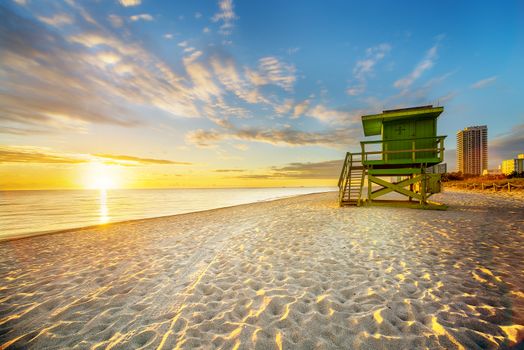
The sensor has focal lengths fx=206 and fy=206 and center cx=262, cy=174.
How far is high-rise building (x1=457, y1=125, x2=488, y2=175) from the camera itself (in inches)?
4331

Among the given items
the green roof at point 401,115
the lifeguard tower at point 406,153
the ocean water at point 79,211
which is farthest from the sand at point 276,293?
the ocean water at point 79,211

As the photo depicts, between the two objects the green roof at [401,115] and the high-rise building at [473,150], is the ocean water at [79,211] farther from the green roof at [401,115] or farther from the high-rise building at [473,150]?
the high-rise building at [473,150]

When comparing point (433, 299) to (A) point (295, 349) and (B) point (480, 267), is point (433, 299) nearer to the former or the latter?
(B) point (480, 267)

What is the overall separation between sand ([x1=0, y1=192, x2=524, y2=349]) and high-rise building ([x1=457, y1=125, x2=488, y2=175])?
146 meters

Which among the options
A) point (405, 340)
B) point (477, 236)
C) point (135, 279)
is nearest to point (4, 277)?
point (135, 279)

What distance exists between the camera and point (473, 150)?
113m

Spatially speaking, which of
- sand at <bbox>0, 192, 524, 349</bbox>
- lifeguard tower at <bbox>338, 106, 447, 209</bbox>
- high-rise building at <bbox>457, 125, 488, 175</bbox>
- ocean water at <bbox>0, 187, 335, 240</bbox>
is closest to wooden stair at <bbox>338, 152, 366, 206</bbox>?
lifeguard tower at <bbox>338, 106, 447, 209</bbox>

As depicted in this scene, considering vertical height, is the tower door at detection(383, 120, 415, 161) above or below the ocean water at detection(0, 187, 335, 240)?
above

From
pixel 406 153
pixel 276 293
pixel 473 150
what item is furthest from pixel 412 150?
pixel 473 150

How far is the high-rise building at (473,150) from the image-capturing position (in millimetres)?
110000

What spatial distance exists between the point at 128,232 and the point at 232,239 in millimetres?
5527

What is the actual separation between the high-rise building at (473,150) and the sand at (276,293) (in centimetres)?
14576

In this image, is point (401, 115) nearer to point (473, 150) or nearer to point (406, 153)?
point (406, 153)

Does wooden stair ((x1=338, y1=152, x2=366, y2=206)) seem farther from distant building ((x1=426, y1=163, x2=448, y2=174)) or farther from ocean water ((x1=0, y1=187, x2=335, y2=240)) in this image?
ocean water ((x1=0, y1=187, x2=335, y2=240))
